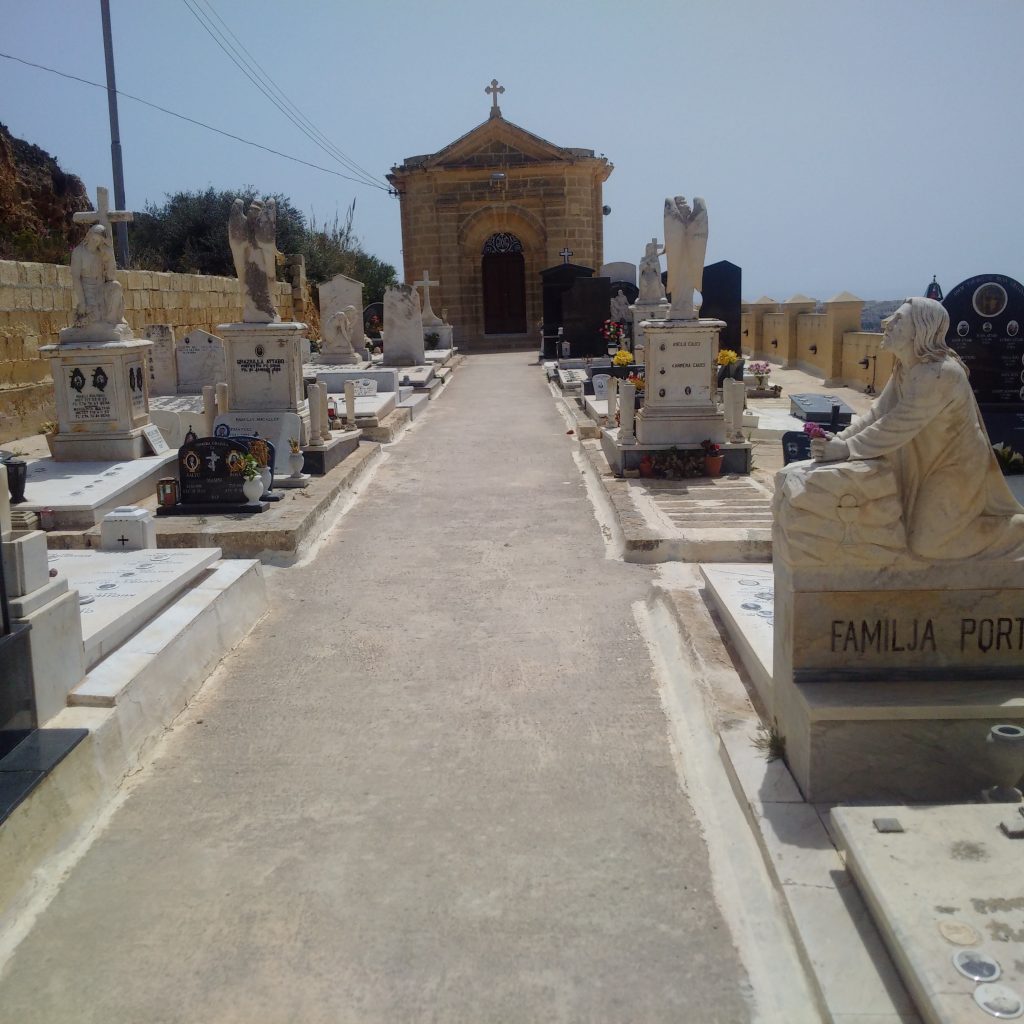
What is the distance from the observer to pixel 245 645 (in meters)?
5.80

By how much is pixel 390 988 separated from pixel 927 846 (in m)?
1.59

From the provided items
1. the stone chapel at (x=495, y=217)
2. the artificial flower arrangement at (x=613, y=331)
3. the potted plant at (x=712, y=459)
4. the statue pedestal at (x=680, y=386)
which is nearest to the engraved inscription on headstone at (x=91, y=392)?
the statue pedestal at (x=680, y=386)

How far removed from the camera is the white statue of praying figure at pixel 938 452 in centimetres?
357

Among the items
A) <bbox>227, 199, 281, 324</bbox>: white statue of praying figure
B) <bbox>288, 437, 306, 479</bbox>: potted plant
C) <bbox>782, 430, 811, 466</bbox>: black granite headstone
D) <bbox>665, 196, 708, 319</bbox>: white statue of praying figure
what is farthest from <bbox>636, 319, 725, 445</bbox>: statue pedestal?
<bbox>227, 199, 281, 324</bbox>: white statue of praying figure

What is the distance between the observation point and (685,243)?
10.4m

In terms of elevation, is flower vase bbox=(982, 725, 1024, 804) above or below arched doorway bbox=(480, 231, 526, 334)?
below

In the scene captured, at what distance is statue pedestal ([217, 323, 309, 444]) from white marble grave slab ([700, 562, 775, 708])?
5.36 metres

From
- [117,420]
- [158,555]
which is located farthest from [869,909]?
[117,420]

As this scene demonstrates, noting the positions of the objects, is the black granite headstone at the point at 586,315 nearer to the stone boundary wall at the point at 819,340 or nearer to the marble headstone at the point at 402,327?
the marble headstone at the point at 402,327

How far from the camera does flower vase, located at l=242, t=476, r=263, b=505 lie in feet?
26.8

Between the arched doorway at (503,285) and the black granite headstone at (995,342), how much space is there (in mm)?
22756

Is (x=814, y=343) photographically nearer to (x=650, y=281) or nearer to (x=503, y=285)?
(x=650, y=281)

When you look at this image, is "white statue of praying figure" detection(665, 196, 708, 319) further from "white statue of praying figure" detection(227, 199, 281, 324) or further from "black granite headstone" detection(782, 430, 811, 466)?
"white statue of praying figure" detection(227, 199, 281, 324)

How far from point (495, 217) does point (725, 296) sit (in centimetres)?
1377
